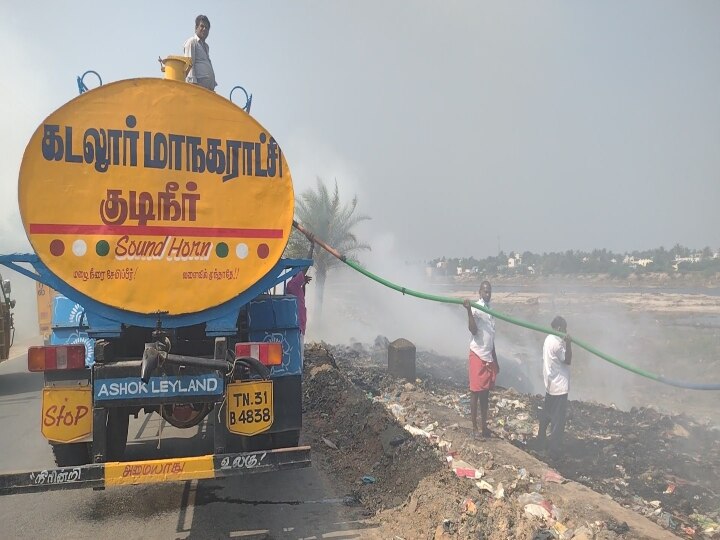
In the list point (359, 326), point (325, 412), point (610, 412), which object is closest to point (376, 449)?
point (325, 412)

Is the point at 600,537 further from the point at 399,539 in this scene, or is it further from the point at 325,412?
the point at 325,412

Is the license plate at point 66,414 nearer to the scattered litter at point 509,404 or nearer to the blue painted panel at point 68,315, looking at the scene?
the blue painted panel at point 68,315

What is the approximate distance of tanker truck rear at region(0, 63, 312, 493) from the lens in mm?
3281

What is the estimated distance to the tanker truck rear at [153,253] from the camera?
3.28m

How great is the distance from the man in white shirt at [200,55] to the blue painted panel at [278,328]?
241 cm

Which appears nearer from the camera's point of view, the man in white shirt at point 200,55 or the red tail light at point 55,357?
the red tail light at point 55,357

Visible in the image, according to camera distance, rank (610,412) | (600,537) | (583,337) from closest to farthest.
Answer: (600,537) → (610,412) → (583,337)

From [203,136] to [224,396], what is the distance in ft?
5.84

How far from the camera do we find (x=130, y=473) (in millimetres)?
3283

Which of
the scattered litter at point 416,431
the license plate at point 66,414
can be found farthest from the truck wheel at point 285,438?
the scattered litter at point 416,431

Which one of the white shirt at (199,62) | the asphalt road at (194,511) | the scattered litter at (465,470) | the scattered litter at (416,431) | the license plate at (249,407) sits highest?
the white shirt at (199,62)

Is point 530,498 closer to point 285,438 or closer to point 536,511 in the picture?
point 536,511

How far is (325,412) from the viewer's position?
7.70 m

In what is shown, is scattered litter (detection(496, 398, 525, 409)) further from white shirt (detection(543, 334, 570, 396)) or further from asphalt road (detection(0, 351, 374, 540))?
asphalt road (detection(0, 351, 374, 540))
